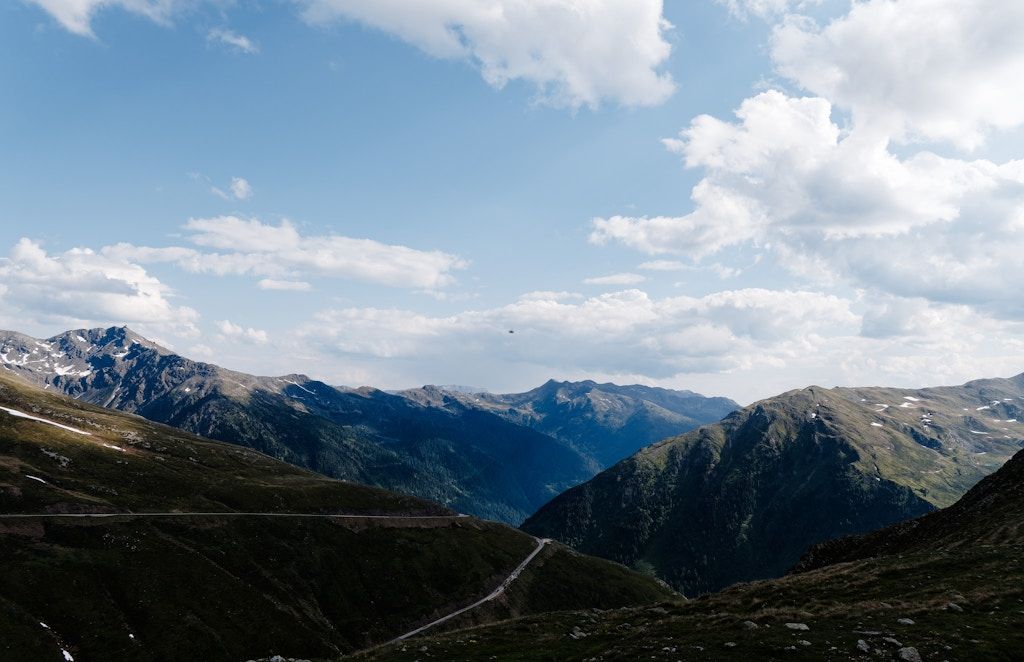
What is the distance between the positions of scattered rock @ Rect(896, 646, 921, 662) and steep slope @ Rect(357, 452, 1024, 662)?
0.06 metres

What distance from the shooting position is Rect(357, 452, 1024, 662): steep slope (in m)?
27.0

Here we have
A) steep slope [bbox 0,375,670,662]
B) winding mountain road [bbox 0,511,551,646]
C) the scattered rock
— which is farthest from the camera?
winding mountain road [bbox 0,511,551,646]

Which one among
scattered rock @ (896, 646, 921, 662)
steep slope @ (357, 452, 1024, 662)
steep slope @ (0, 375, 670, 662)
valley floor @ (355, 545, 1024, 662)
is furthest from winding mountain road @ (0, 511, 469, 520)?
scattered rock @ (896, 646, 921, 662)

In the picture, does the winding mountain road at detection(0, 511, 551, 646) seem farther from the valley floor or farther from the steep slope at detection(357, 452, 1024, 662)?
the steep slope at detection(357, 452, 1024, 662)

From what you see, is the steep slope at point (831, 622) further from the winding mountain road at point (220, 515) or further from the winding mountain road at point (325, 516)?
the winding mountain road at point (220, 515)

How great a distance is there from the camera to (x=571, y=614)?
49531mm

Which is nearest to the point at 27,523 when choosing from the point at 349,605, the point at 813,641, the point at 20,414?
the point at 349,605

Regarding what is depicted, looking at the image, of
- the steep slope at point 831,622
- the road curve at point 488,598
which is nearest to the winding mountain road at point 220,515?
the road curve at point 488,598

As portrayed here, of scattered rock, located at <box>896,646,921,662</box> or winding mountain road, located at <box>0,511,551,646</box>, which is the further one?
winding mountain road, located at <box>0,511,551,646</box>

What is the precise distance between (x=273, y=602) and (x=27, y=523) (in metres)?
44.0

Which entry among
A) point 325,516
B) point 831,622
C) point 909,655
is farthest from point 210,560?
point 909,655

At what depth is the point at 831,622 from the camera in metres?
31.4

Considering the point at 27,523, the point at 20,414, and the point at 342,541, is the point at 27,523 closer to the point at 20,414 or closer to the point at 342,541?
the point at 342,541

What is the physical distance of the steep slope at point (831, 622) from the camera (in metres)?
27.0
